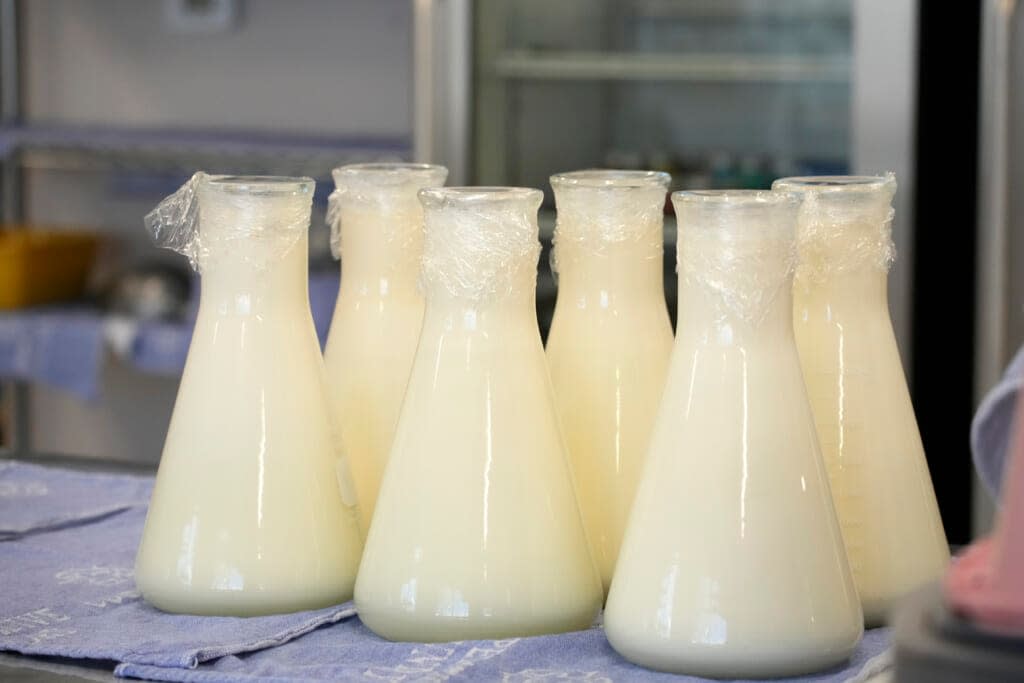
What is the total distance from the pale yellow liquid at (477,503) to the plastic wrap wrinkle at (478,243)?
0.01 meters

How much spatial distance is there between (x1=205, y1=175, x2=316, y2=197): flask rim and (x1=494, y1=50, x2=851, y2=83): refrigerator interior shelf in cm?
184

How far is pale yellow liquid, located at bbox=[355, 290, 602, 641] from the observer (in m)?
0.69

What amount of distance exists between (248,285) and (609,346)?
212 mm

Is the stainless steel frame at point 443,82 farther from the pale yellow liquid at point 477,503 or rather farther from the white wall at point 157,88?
the pale yellow liquid at point 477,503

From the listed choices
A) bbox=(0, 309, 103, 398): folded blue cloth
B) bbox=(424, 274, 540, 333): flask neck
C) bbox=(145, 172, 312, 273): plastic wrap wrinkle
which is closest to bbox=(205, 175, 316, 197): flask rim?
bbox=(145, 172, 312, 273): plastic wrap wrinkle

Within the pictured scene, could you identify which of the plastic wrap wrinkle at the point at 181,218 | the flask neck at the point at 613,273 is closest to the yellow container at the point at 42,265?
the plastic wrap wrinkle at the point at 181,218

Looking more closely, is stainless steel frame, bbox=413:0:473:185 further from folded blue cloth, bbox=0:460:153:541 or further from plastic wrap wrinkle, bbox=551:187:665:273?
plastic wrap wrinkle, bbox=551:187:665:273

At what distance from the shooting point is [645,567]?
2.14 feet

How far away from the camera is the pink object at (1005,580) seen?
45cm

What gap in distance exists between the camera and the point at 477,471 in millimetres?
690

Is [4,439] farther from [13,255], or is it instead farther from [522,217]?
[522,217]

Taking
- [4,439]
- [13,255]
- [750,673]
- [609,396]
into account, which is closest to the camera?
[750,673]

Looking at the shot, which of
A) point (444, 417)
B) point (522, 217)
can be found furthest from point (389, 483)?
point (522, 217)

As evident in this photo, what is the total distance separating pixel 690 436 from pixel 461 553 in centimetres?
13
